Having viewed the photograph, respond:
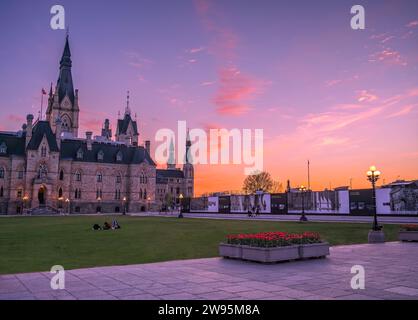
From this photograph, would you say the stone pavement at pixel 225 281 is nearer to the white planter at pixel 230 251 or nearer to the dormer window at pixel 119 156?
the white planter at pixel 230 251

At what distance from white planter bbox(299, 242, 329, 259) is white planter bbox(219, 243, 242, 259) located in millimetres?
2452

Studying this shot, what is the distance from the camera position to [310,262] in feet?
48.5

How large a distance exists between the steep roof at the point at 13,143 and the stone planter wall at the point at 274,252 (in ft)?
279

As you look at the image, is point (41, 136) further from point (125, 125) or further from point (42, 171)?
point (125, 125)

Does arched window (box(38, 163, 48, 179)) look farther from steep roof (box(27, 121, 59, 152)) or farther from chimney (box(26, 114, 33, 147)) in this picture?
chimney (box(26, 114, 33, 147))

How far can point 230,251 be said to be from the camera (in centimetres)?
1554

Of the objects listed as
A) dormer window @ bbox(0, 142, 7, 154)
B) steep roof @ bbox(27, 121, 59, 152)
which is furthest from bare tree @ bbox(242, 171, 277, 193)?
dormer window @ bbox(0, 142, 7, 154)

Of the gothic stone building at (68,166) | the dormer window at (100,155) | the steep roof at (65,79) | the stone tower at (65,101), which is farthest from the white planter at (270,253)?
the steep roof at (65,79)

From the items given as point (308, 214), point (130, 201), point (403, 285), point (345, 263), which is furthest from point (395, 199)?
point (130, 201)

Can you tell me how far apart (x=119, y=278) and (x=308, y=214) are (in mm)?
53317

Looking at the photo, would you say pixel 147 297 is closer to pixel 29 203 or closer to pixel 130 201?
pixel 29 203

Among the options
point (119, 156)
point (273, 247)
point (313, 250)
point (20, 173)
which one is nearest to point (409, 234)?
point (313, 250)

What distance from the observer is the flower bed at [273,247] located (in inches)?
561

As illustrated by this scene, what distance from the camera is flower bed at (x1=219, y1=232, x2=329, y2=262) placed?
46.7ft
